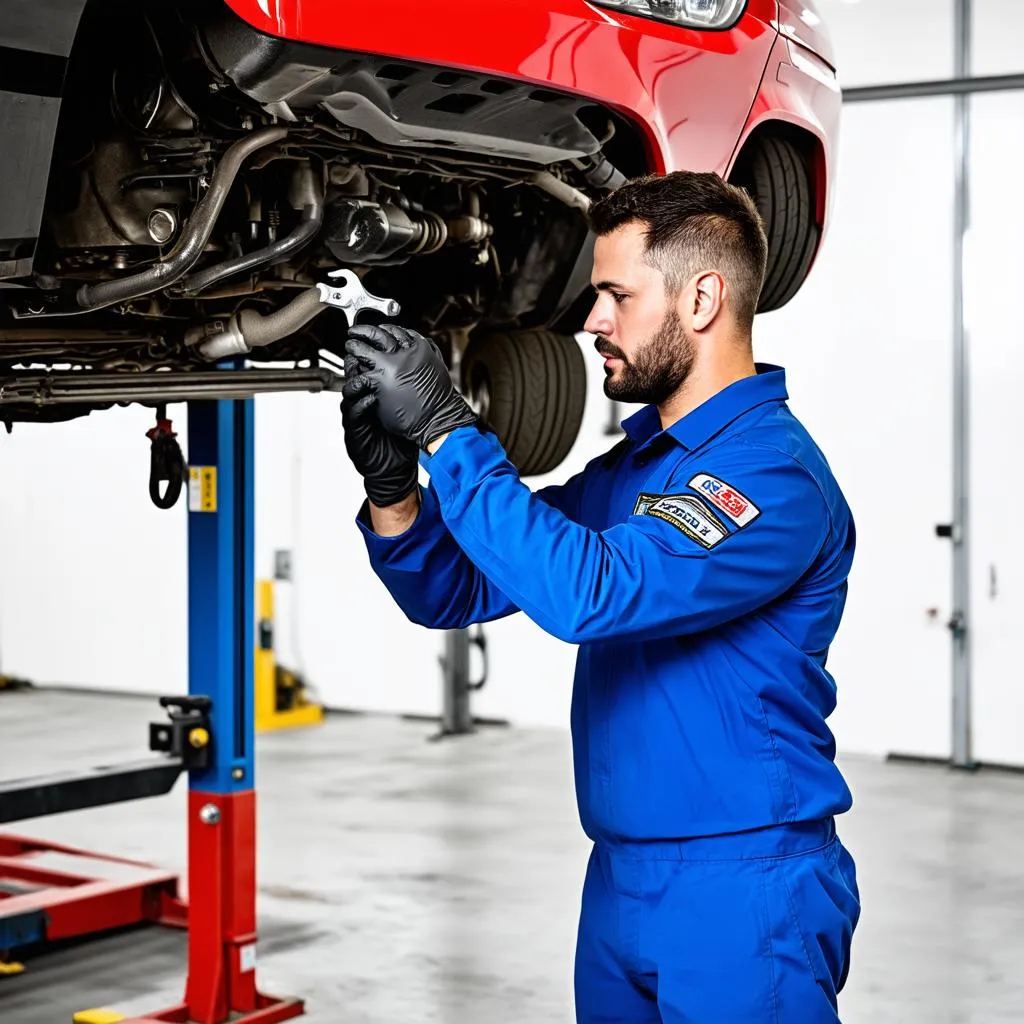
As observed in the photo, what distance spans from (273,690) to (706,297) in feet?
22.7

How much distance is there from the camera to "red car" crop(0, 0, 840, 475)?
1730mm

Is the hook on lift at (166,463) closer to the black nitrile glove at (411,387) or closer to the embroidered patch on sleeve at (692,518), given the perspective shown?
the black nitrile glove at (411,387)

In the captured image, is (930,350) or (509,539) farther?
(930,350)

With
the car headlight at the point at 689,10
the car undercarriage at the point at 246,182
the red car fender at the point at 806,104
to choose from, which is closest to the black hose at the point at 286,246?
the car undercarriage at the point at 246,182

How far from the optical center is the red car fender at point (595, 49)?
1.69 m

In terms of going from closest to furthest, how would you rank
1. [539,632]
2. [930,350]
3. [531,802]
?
1. [531,802]
2. [930,350]
3. [539,632]

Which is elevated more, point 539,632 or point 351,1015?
point 539,632

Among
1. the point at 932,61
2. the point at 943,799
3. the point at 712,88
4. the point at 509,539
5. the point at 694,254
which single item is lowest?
the point at 943,799

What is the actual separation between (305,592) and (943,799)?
3989mm

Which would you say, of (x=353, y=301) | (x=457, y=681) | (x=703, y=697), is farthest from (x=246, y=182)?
(x=457, y=681)

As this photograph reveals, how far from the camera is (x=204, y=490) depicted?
354 cm

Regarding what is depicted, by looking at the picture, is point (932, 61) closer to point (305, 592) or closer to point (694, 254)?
point (305, 592)

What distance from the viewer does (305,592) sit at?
8688 mm

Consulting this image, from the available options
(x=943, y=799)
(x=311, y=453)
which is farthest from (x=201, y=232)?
(x=311, y=453)
